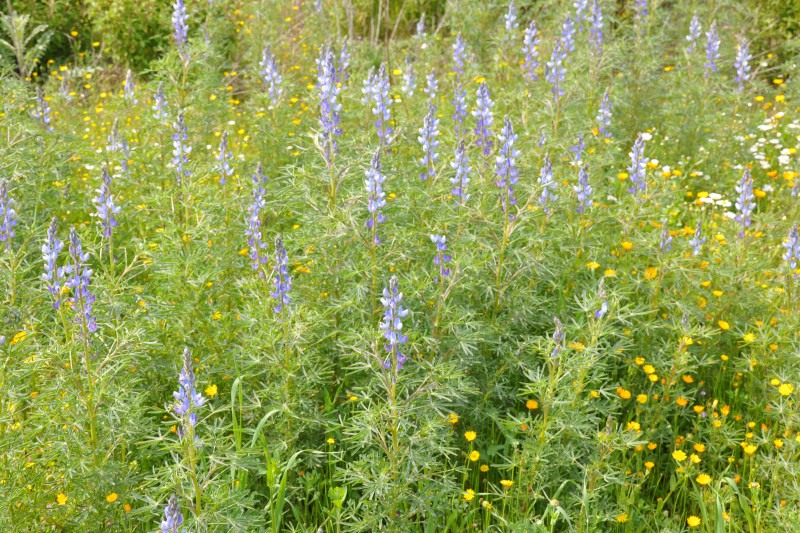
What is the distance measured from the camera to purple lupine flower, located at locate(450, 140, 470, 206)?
341cm

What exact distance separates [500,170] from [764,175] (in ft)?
10.9

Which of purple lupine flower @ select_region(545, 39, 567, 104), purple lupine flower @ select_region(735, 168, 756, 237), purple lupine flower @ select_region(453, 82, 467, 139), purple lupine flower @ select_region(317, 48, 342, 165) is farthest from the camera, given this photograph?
purple lupine flower @ select_region(545, 39, 567, 104)

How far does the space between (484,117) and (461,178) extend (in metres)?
0.64

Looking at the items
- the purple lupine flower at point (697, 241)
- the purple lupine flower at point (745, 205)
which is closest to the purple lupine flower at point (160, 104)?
the purple lupine flower at point (697, 241)

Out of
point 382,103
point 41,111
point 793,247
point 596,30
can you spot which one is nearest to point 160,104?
point 41,111

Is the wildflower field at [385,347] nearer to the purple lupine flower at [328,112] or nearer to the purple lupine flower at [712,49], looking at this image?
the purple lupine flower at [328,112]

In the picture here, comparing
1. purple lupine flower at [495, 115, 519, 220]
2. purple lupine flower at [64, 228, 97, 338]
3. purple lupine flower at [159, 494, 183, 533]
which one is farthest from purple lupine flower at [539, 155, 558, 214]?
purple lupine flower at [159, 494, 183, 533]

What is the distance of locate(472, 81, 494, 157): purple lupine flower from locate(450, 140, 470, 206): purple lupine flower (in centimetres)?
50

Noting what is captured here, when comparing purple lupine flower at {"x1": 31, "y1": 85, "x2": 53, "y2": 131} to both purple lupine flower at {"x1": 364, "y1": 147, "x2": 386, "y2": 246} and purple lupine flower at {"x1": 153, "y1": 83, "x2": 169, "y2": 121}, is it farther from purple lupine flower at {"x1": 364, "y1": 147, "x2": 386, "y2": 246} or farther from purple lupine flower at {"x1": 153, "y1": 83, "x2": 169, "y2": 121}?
purple lupine flower at {"x1": 364, "y1": 147, "x2": 386, "y2": 246}

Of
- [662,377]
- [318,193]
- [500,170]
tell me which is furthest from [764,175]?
[318,193]

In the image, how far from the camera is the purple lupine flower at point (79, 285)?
8.48 feet

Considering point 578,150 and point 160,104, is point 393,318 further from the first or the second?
point 160,104

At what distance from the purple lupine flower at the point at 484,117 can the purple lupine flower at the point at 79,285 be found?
2019mm

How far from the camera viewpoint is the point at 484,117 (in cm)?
399
